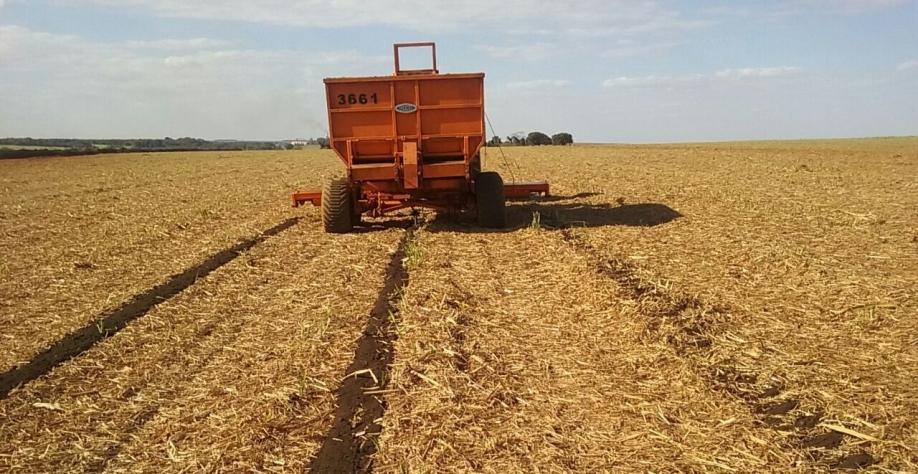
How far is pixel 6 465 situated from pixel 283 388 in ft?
5.17

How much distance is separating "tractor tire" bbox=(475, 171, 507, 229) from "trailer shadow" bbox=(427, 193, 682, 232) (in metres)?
0.21

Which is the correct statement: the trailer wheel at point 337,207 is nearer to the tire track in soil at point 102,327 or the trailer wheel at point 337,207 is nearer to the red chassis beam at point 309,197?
the red chassis beam at point 309,197

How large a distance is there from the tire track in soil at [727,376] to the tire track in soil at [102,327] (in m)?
4.57

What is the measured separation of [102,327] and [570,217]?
8.34m

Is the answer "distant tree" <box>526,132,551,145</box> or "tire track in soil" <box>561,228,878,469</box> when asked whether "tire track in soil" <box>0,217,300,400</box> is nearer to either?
"tire track in soil" <box>561,228,878,469</box>

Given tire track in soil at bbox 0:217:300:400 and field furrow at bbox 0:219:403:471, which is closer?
field furrow at bbox 0:219:403:471

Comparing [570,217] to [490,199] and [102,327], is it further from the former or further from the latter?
[102,327]

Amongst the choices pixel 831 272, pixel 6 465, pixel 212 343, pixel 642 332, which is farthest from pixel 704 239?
pixel 6 465

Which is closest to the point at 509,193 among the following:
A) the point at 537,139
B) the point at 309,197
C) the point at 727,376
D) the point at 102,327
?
the point at 309,197

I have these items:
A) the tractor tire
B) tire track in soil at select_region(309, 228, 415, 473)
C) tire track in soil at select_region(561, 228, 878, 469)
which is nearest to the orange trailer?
the tractor tire

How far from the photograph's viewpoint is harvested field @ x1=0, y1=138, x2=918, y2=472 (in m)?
3.98

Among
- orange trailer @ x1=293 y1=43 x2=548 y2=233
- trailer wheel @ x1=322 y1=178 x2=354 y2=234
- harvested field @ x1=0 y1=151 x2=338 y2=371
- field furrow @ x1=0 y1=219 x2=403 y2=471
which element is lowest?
field furrow @ x1=0 y1=219 x2=403 y2=471

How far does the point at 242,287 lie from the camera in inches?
310

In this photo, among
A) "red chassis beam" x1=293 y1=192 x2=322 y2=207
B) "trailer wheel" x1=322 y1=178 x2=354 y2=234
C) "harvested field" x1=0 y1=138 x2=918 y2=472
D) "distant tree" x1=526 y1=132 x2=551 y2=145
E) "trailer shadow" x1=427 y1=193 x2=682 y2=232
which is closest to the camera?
"harvested field" x1=0 y1=138 x2=918 y2=472
